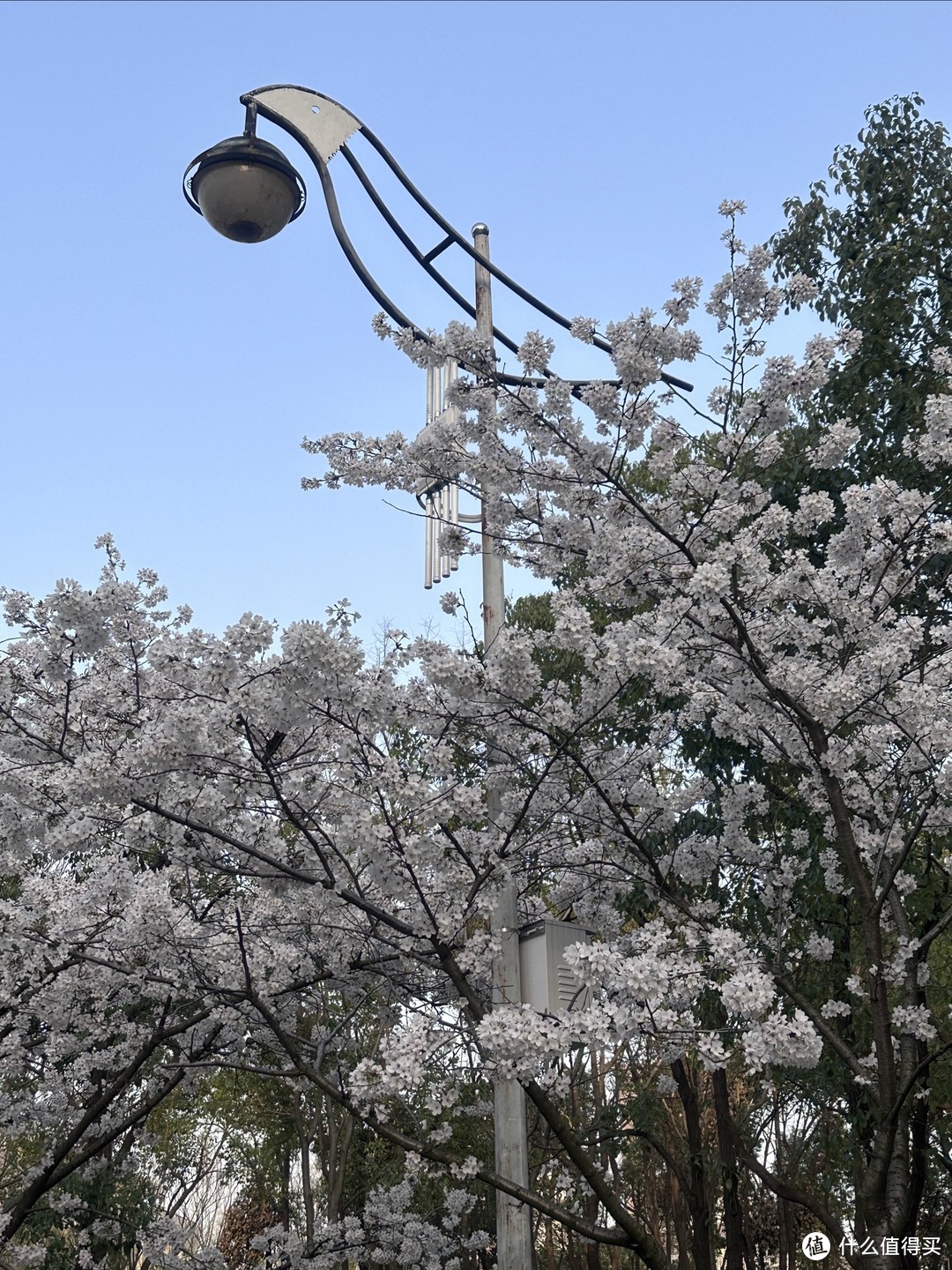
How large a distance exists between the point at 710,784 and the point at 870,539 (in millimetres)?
1565

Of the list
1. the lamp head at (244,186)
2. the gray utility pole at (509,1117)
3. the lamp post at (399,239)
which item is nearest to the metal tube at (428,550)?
the lamp post at (399,239)

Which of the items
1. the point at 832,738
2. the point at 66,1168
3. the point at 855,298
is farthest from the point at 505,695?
the point at 855,298

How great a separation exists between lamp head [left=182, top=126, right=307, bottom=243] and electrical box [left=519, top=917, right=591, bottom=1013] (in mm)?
3794

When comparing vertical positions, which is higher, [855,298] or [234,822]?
[855,298]

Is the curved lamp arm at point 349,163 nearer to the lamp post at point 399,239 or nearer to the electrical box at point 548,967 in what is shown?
the lamp post at point 399,239

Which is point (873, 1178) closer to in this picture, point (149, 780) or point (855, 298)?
point (149, 780)

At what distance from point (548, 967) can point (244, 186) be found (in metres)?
4.06

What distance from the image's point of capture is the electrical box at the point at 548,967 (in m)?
4.73

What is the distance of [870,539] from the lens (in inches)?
239

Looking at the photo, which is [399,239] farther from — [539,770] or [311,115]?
[539,770]

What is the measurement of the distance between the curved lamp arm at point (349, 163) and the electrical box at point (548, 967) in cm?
321

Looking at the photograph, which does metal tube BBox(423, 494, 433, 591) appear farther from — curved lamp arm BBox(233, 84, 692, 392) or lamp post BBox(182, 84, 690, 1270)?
curved lamp arm BBox(233, 84, 692, 392)

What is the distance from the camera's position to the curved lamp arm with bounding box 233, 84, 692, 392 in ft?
21.7

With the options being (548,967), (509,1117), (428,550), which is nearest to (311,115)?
(428,550)
